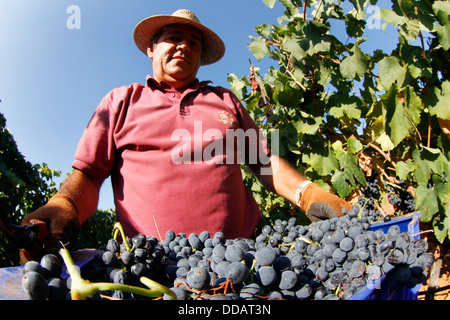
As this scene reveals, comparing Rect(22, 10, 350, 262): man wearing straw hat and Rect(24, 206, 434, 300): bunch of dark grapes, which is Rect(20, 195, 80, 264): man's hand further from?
Rect(22, 10, 350, 262): man wearing straw hat

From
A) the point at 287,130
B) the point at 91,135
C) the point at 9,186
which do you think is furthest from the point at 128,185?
the point at 9,186

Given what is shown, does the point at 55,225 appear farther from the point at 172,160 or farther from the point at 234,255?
the point at 172,160

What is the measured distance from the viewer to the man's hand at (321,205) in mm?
1284

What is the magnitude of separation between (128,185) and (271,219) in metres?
1.62

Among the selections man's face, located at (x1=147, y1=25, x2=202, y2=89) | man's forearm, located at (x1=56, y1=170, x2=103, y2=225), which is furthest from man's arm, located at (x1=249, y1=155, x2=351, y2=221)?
man's forearm, located at (x1=56, y1=170, x2=103, y2=225)

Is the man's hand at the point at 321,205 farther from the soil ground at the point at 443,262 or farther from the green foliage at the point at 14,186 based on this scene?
the green foliage at the point at 14,186

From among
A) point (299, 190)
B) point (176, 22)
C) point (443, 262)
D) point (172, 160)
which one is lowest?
point (443, 262)

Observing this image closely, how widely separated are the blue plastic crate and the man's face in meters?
1.21

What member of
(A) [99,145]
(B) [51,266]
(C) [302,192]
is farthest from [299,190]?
(B) [51,266]

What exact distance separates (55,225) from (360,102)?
2098 mm

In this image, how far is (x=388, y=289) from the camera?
721 mm

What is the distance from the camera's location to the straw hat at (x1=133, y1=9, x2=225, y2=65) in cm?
172

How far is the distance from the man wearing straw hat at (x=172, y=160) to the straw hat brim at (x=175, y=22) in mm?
13

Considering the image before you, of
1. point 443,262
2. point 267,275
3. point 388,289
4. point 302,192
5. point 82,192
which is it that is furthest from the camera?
point 443,262
